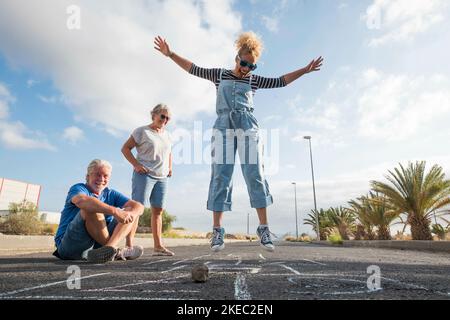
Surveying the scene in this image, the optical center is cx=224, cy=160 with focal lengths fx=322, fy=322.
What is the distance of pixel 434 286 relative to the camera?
7.83ft

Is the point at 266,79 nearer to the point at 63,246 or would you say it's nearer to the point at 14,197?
the point at 63,246

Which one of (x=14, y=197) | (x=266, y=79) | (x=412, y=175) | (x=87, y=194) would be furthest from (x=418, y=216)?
(x=14, y=197)

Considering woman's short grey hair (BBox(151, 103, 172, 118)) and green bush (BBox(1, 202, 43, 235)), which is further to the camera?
green bush (BBox(1, 202, 43, 235))

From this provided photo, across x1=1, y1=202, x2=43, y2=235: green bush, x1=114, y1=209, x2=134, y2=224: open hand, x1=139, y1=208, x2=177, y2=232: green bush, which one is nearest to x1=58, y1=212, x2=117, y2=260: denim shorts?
x1=114, y1=209, x2=134, y2=224: open hand

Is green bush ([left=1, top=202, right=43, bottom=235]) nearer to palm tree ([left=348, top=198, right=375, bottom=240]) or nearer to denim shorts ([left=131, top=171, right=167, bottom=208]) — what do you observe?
denim shorts ([left=131, top=171, right=167, bottom=208])

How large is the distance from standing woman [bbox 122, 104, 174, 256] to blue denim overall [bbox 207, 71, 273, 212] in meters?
1.44

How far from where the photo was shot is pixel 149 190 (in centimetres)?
455

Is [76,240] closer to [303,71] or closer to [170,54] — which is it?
[170,54]

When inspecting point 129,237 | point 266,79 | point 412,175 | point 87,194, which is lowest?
point 129,237

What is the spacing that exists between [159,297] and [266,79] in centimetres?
272

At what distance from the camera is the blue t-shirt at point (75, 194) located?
3434mm

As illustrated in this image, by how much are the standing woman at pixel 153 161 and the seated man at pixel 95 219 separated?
2.14 ft

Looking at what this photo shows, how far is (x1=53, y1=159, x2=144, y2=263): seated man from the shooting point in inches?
126
